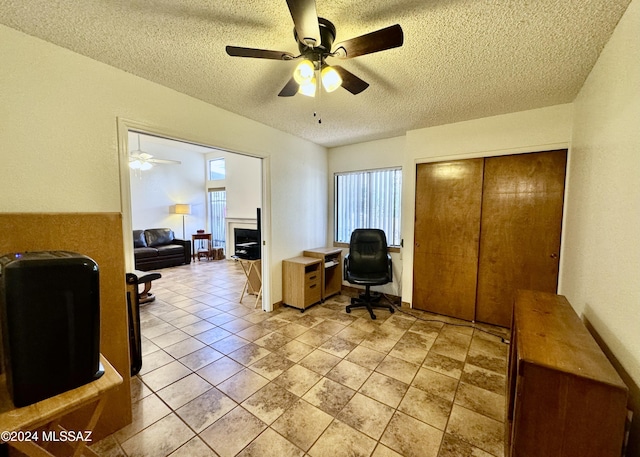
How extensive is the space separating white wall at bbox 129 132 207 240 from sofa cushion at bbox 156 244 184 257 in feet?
3.38

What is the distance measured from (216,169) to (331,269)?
5454 mm

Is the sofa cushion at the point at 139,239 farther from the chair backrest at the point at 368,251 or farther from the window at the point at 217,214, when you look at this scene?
the chair backrest at the point at 368,251

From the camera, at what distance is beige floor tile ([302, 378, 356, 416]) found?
1799mm

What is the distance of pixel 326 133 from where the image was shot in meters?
3.68

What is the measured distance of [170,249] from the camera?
19.7 ft

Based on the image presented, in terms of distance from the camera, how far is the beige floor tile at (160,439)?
1.46 metres

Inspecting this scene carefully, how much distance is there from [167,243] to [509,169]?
6.96 metres

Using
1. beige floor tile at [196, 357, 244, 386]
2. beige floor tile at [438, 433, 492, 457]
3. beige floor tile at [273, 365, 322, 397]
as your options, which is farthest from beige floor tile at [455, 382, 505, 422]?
beige floor tile at [196, 357, 244, 386]

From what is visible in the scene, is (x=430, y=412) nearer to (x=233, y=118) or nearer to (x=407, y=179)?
(x=407, y=179)

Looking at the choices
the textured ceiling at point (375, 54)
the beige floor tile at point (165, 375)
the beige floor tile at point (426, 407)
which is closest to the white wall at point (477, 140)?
the textured ceiling at point (375, 54)

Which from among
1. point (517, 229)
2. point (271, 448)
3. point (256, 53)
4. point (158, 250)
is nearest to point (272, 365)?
point (271, 448)

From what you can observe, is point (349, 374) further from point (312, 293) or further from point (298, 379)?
point (312, 293)

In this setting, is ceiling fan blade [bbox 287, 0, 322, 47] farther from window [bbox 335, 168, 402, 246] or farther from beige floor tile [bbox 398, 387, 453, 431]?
window [bbox 335, 168, 402, 246]

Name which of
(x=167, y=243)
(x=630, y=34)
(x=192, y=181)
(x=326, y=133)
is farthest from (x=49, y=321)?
(x=192, y=181)
